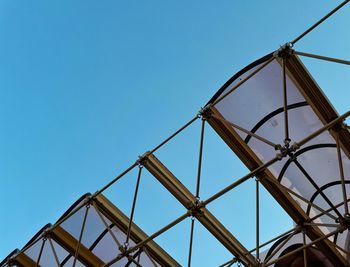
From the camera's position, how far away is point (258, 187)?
546 inches

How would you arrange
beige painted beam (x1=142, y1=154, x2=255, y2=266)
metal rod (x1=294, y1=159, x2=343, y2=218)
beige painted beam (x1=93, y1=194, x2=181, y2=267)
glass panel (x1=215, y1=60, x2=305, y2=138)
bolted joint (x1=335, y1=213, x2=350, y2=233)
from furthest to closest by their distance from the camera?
beige painted beam (x1=93, y1=194, x2=181, y2=267) < beige painted beam (x1=142, y1=154, x2=255, y2=266) < metal rod (x1=294, y1=159, x2=343, y2=218) < glass panel (x1=215, y1=60, x2=305, y2=138) < bolted joint (x1=335, y1=213, x2=350, y2=233)

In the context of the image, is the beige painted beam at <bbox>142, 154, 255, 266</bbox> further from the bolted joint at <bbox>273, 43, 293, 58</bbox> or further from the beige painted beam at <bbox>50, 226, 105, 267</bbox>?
the bolted joint at <bbox>273, 43, 293, 58</bbox>

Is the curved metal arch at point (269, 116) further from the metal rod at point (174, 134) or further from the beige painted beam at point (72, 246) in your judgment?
the beige painted beam at point (72, 246)

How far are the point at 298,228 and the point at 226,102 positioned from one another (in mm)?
3455

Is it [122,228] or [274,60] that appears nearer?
[274,60]

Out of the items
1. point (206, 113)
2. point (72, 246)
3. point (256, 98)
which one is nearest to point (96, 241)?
point (72, 246)

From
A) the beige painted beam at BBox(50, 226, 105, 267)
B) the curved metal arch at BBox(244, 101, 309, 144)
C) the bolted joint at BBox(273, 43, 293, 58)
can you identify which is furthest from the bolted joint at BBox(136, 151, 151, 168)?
the bolted joint at BBox(273, 43, 293, 58)

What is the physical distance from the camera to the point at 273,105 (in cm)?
1444

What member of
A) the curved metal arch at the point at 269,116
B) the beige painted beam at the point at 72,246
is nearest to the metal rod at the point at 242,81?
the curved metal arch at the point at 269,116

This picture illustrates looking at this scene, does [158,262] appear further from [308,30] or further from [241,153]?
[308,30]

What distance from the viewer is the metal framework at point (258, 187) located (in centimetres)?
1301

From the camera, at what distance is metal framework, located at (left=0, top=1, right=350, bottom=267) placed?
13.0 m

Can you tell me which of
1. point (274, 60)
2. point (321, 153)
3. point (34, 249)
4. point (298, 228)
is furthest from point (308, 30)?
point (34, 249)

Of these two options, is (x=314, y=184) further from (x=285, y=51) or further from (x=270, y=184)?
(x=285, y=51)
